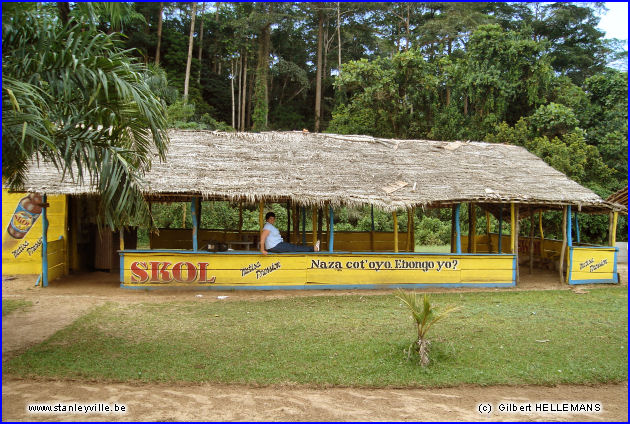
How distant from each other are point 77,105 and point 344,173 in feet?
25.2

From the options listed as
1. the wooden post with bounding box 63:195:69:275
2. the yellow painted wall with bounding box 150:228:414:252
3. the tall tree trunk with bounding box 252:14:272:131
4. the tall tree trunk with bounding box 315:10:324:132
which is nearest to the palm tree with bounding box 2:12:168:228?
the wooden post with bounding box 63:195:69:275

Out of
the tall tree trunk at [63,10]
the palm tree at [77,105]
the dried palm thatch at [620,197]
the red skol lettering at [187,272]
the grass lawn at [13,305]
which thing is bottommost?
the grass lawn at [13,305]

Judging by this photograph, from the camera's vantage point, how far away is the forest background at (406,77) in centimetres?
2394

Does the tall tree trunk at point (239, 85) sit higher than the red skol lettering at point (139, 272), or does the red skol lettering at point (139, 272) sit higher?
the tall tree trunk at point (239, 85)

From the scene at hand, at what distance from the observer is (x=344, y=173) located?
13.1 meters

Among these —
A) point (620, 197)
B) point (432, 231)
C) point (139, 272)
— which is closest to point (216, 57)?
point (432, 231)


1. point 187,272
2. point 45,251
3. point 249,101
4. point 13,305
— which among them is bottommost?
point 13,305

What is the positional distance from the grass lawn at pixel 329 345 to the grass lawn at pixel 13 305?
148 centimetres

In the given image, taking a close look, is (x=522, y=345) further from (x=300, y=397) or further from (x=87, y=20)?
(x=87, y=20)

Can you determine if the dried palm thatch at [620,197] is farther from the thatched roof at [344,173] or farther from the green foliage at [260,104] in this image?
the green foliage at [260,104]

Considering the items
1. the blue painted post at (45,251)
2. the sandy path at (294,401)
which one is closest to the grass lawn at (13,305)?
the blue painted post at (45,251)

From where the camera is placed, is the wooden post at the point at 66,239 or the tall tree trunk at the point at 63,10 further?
the wooden post at the point at 66,239

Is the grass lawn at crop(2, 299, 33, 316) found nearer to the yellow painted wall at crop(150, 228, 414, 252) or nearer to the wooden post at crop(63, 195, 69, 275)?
the wooden post at crop(63, 195, 69, 275)

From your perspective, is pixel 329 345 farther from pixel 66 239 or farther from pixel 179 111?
pixel 179 111
